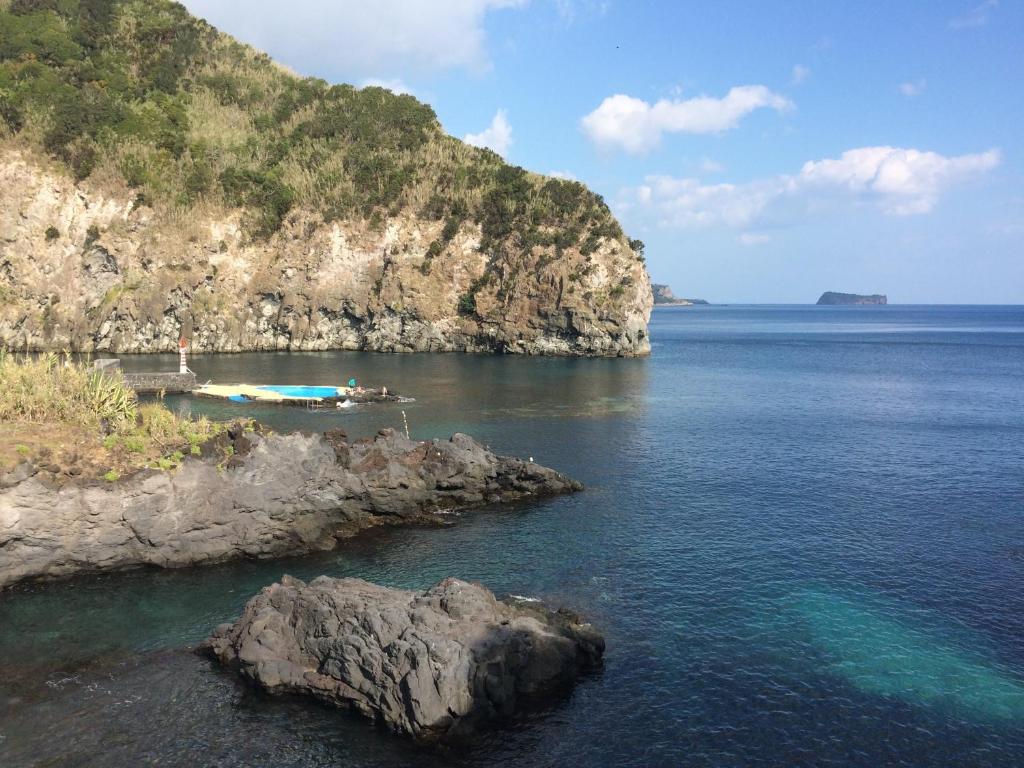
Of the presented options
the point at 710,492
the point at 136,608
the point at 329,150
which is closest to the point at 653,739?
the point at 136,608

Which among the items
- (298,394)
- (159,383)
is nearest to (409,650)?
(298,394)

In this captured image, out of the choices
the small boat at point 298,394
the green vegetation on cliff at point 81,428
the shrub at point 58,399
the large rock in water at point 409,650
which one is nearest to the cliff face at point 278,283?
the small boat at point 298,394

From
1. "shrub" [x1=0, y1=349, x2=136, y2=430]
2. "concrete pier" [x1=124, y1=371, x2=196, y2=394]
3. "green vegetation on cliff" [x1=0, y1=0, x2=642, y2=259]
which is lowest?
"concrete pier" [x1=124, y1=371, x2=196, y2=394]

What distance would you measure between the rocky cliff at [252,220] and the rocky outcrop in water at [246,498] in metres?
78.6

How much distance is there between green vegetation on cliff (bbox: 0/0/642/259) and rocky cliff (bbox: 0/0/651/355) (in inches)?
14.3

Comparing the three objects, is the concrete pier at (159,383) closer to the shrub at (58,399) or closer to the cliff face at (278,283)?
the shrub at (58,399)

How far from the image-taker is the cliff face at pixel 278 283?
330 feet

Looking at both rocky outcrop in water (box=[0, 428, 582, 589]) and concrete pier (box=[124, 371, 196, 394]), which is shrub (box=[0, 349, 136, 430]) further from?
concrete pier (box=[124, 371, 196, 394])

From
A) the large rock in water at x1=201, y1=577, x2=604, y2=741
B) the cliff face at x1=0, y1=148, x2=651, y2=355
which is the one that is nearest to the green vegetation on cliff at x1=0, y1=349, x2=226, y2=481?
the large rock in water at x1=201, y1=577, x2=604, y2=741

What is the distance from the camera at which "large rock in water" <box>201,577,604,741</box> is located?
20672mm

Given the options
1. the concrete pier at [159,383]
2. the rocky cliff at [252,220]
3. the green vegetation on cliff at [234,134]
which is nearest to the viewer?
the concrete pier at [159,383]

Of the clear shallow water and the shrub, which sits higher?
the shrub

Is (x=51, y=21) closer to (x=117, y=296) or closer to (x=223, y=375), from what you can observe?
(x=117, y=296)

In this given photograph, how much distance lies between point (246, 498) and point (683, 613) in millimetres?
20613
